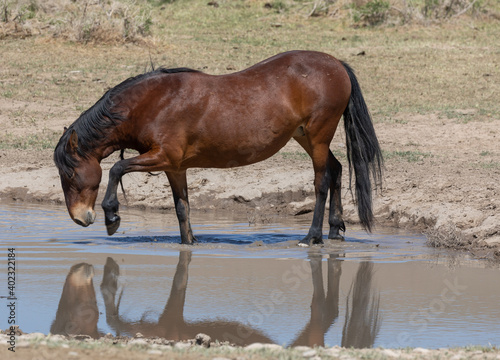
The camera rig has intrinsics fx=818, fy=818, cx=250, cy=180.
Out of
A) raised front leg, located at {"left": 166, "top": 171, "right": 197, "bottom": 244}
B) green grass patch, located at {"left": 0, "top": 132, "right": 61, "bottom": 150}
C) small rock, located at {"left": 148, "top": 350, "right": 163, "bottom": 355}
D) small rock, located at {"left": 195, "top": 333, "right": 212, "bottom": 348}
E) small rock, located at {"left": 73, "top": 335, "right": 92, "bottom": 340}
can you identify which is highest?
small rock, located at {"left": 148, "top": 350, "right": 163, "bottom": 355}

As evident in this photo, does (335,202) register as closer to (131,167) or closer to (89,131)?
(131,167)

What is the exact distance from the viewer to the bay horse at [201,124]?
22.3 feet

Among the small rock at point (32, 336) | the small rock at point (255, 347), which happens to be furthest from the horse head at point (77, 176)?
the small rock at point (255, 347)

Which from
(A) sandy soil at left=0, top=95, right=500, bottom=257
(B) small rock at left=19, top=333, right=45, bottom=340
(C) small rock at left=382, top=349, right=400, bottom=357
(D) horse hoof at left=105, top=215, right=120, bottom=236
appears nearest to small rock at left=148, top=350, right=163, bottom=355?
(B) small rock at left=19, top=333, right=45, bottom=340

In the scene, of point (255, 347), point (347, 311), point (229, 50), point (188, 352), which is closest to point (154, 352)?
point (188, 352)

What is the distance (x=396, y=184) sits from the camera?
890 cm

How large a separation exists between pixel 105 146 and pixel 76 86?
26.0 feet

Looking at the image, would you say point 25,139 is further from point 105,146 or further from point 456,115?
point 456,115

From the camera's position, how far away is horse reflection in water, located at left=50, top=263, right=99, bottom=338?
450 cm

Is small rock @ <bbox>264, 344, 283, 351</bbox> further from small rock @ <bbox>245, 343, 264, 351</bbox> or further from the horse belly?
the horse belly

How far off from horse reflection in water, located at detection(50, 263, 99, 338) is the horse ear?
3.63 feet

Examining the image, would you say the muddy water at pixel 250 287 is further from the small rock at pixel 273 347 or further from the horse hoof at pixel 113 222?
the small rock at pixel 273 347

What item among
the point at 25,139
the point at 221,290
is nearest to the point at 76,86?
the point at 25,139

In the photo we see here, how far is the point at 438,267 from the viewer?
623 centimetres
